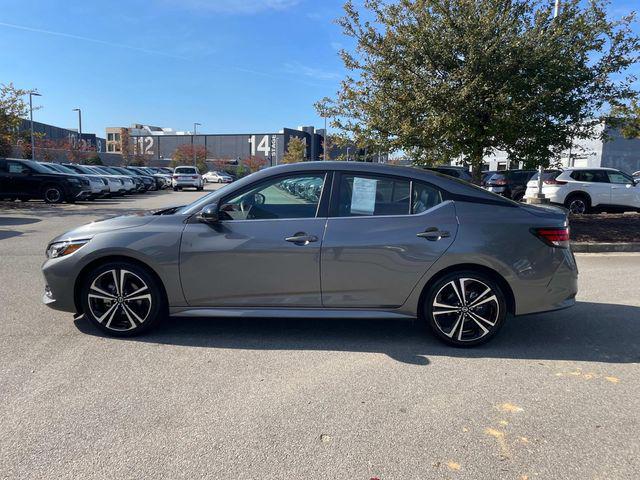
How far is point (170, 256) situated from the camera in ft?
14.4

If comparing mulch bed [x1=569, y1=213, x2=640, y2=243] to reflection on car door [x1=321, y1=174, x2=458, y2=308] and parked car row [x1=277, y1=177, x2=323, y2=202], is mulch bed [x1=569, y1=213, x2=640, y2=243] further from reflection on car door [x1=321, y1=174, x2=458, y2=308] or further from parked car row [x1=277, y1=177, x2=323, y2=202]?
parked car row [x1=277, y1=177, x2=323, y2=202]

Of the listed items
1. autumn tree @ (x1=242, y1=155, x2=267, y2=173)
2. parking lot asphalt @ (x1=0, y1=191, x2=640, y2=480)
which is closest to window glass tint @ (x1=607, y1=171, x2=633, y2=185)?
parking lot asphalt @ (x1=0, y1=191, x2=640, y2=480)

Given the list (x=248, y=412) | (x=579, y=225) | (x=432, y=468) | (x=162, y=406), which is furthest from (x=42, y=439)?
(x=579, y=225)

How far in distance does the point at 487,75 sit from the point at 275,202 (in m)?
7.35

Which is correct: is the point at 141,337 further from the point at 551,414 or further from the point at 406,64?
the point at 406,64

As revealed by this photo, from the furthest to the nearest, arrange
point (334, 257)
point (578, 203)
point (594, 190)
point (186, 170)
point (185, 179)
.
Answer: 1. point (186, 170)
2. point (185, 179)
3. point (578, 203)
4. point (594, 190)
5. point (334, 257)

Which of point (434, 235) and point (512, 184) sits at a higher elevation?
point (512, 184)

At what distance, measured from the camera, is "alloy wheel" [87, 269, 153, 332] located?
14.7 ft

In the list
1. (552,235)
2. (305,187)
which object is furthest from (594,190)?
(305,187)

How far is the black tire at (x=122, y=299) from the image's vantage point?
4.47 metres

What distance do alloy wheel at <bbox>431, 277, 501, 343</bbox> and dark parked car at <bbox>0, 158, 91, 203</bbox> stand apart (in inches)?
706

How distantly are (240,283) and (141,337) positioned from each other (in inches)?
43.4

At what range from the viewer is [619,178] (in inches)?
596

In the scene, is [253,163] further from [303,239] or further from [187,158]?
[303,239]
